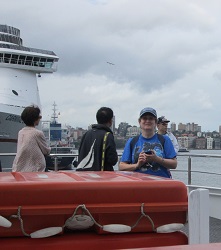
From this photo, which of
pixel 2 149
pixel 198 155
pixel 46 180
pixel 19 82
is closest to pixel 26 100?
pixel 19 82

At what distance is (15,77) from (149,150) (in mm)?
22486

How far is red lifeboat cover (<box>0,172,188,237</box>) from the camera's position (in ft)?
7.69

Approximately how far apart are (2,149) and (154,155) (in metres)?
19.9

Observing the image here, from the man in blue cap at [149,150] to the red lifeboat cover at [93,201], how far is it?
146 cm

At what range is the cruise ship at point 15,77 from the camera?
23125 millimetres

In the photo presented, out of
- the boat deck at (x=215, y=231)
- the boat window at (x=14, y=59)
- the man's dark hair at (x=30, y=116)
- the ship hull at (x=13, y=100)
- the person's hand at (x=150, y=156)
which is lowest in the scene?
the boat deck at (x=215, y=231)

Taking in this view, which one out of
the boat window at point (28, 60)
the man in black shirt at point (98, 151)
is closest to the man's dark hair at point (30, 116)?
the man in black shirt at point (98, 151)

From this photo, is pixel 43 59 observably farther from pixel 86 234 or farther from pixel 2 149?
pixel 86 234

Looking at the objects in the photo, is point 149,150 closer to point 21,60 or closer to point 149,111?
point 149,111

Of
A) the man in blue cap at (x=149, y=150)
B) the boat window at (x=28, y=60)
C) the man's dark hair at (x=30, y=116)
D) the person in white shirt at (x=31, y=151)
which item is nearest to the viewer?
the man in blue cap at (x=149, y=150)

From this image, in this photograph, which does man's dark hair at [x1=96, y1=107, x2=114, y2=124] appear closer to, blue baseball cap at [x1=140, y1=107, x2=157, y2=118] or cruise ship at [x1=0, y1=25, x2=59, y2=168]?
blue baseball cap at [x1=140, y1=107, x2=157, y2=118]

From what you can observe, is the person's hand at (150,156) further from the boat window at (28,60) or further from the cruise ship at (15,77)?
the boat window at (28,60)

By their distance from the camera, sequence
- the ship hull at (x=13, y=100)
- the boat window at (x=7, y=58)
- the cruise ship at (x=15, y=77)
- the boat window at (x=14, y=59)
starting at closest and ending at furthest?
the ship hull at (x=13, y=100) → the cruise ship at (x=15, y=77) → the boat window at (x=7, y=58) → the boat window at (x=14, y=59)

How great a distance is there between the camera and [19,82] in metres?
25.4
